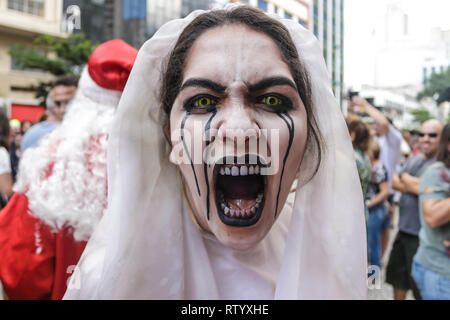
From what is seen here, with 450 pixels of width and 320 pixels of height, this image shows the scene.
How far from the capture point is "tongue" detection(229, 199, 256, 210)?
1045mm

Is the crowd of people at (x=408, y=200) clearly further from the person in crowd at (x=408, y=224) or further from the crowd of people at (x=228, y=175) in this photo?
the crowd of people at (x=228, y=175)

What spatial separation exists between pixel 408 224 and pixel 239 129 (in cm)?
344

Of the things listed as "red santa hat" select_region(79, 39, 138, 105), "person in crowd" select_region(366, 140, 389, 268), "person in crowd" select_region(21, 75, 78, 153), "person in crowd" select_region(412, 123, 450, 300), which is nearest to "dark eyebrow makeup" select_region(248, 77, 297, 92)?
"red santa hat" select_region(79, 39, 138, 105)

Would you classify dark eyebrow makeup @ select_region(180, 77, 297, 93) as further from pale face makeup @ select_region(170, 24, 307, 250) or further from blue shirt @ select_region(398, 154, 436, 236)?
blue shirt @ select_region(398, 154, 436, 236)

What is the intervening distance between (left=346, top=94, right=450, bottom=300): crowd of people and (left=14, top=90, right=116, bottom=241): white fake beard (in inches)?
76.7

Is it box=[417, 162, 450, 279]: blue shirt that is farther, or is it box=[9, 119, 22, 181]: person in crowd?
box=[9, 119, 22, 181]: person in crowd

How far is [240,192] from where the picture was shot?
42.3 inches

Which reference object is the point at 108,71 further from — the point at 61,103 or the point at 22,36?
the point at 22,36

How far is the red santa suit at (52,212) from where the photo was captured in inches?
73.0

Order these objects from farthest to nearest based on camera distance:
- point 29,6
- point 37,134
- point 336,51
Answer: point 29,6 → point 37,134 → point 336,51

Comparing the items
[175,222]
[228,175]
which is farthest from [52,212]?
[228,175]

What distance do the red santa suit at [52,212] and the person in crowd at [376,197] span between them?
340 cm
